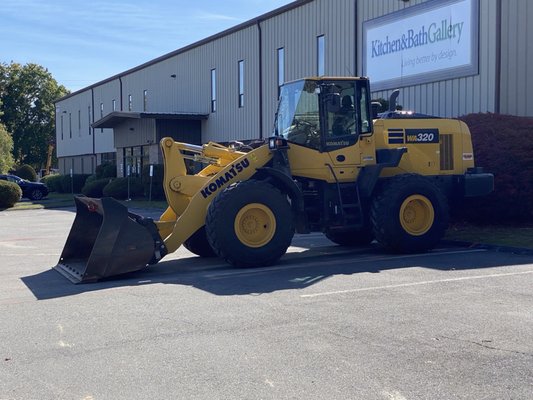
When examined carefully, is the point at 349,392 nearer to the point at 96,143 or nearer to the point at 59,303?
the point at 59,303

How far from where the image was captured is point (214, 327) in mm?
7305

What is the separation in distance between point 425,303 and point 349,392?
3.20 metres

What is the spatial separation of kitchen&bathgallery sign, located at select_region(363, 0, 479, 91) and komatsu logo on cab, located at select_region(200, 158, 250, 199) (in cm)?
1018

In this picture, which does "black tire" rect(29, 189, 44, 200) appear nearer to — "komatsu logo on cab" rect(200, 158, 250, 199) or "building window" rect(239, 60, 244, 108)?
"building window" rect(239, 60, 244, 108)

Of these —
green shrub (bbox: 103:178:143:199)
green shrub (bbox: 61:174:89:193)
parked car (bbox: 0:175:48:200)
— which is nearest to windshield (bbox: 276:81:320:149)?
green shrub (bbox: 103:178:143:199)

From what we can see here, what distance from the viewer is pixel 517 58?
61.1 ft

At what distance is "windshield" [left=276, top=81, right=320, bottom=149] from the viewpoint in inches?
480

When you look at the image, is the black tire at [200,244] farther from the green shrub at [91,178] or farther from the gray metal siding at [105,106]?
the gray metal siding at [105,106]

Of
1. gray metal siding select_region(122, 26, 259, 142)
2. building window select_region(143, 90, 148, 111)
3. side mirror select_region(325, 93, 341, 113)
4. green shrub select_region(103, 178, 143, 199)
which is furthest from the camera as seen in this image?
building window select_region(143, 90, 148, 111)

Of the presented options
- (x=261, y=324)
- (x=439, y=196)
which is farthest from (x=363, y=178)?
(x=261, y=324)


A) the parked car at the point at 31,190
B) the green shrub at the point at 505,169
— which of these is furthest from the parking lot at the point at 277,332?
the parked car at the point at 31,190

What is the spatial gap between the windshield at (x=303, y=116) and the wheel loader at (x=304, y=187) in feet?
0.06

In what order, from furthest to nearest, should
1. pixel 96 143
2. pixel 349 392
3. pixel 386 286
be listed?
1. pixel 96 143
2. pixel 386 286
3. pixel 349 392

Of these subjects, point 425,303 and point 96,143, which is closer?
point 425,303
